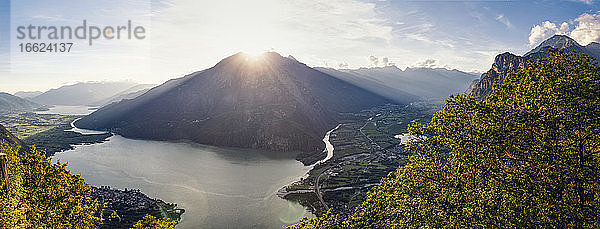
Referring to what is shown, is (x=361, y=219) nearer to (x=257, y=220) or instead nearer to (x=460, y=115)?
(x=460, y=115)

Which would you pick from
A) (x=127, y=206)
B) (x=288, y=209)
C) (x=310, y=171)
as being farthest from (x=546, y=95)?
(x=310, y=171)

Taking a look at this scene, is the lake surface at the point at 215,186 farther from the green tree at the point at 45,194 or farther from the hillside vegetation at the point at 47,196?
the hillside vegetation at the point at 47,196

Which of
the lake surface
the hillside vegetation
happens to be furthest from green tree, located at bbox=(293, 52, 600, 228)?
the lake surface

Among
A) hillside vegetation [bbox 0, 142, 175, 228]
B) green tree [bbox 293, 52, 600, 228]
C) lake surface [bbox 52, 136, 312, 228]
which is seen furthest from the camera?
lake surface [bbox 52, 136, 312, 228]

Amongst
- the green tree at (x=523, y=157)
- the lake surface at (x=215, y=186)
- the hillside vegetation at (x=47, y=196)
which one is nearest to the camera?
the green tree at (x=523, y=157)

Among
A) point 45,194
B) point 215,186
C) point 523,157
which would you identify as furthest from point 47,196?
point 215,186

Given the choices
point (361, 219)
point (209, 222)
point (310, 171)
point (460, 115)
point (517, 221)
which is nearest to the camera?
point (517, 221)

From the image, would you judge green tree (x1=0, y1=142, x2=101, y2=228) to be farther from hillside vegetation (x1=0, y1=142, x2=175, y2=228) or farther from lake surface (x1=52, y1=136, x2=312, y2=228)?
lake surface (x1=52, y1=136, x2=312, y2=228)

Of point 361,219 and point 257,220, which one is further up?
point 361,219

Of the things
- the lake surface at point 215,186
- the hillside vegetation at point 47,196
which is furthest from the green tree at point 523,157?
the lake surface at point 215,186
